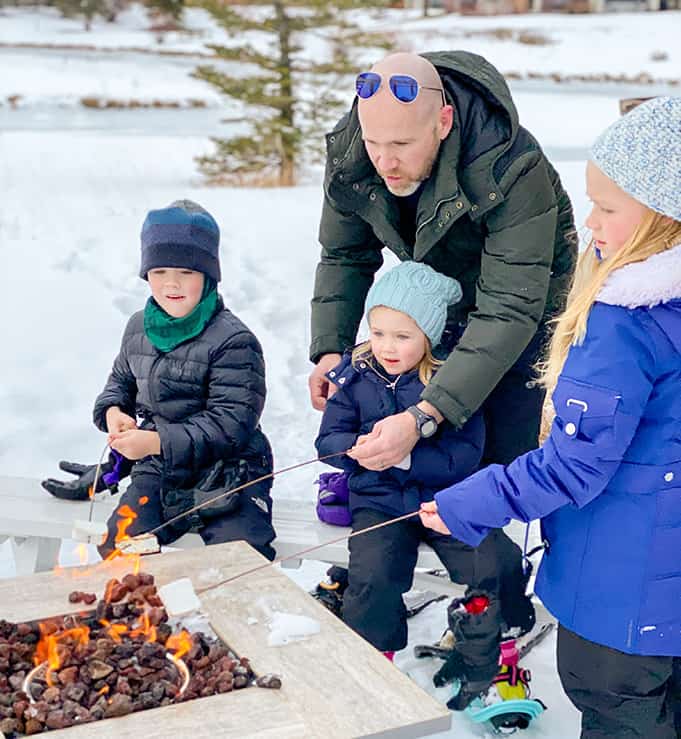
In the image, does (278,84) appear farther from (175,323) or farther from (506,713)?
(506,713)

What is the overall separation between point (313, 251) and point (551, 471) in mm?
6818

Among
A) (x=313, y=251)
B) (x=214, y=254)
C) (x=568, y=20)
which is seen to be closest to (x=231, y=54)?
(x=313, y=251)

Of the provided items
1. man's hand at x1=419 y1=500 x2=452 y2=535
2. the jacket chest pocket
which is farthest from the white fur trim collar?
man's hand at x1=419 y1=500 x2=452 y2=535

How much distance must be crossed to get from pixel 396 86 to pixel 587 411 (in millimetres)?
1120

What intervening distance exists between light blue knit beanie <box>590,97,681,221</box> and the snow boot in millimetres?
1912

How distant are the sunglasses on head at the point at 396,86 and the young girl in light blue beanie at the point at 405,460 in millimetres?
523

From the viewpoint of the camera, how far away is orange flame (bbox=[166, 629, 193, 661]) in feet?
8.03

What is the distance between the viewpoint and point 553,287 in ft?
10.8

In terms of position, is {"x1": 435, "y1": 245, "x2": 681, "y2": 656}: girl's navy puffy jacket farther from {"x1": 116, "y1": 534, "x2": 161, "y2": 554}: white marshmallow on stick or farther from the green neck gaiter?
the green neck gaiter

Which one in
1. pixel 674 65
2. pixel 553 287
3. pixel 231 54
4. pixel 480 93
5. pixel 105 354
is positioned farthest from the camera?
pixel 674 65

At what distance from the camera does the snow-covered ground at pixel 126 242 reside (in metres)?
5.35

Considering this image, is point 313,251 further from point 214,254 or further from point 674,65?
point 674,65

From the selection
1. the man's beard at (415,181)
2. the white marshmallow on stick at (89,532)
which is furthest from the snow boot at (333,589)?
the man's beard at (415,181)

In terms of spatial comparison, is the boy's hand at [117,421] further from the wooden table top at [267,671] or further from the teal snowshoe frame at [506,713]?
the teal snowshoe frame at [506,713]
